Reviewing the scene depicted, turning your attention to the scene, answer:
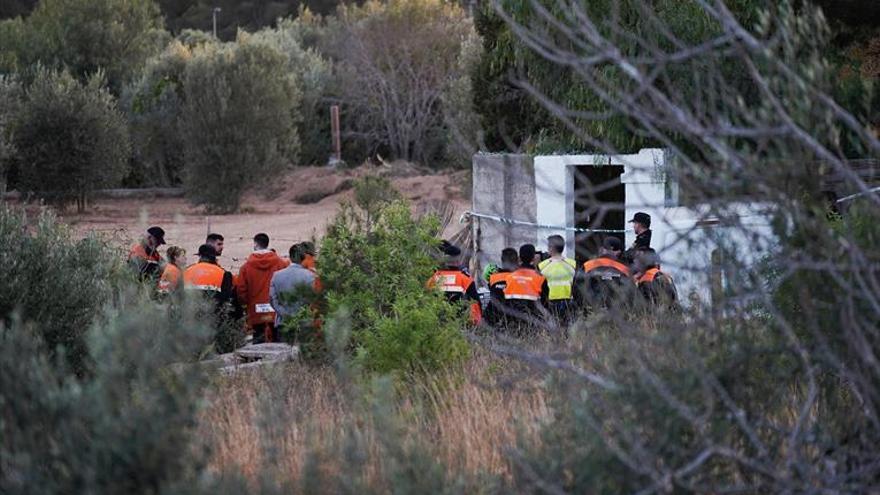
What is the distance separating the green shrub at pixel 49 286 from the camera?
26.8ft

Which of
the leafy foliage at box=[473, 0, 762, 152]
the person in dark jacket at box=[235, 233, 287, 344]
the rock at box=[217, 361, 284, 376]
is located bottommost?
the rock at box=[217, 361, 284, 376]

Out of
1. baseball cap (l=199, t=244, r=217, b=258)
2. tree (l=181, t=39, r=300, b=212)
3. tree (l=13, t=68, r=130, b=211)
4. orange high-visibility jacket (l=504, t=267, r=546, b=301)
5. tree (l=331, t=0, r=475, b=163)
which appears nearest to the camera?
orange high-visibility jacket (l=504, t=267, r=546, b=301)

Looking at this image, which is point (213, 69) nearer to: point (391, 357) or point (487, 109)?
point (487, 109)

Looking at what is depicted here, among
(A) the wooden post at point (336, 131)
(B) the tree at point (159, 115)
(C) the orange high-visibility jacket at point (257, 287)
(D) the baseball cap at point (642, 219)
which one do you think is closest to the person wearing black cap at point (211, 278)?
(C) the orange high-visibility jacket at point (257, 287)

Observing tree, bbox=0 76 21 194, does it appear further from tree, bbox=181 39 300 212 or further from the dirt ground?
tree, bbox=181 39 300 212

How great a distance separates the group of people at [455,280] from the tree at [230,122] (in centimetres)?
2125

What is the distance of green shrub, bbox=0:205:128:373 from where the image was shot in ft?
26.8

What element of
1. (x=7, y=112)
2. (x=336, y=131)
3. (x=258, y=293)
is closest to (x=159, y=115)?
(x=336, y=131)

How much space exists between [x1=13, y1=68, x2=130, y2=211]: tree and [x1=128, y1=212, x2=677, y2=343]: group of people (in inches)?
807

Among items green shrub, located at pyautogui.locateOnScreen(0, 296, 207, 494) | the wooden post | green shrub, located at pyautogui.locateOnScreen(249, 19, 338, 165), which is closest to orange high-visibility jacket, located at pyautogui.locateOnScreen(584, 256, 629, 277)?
green shrub, located at pyautogui.locateOnScreen(0, 296, 207, 494)

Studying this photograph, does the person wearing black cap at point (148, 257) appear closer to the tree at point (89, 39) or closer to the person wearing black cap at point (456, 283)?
the person wearing black cap at point (456, 283)

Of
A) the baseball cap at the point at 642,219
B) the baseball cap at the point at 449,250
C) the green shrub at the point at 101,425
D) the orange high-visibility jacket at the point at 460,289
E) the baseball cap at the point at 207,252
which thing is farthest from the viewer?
the baseball cap at the point at 642,219

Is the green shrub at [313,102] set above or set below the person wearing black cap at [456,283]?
above

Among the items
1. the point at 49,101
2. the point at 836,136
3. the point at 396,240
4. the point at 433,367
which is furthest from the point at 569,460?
the point at 49,101
